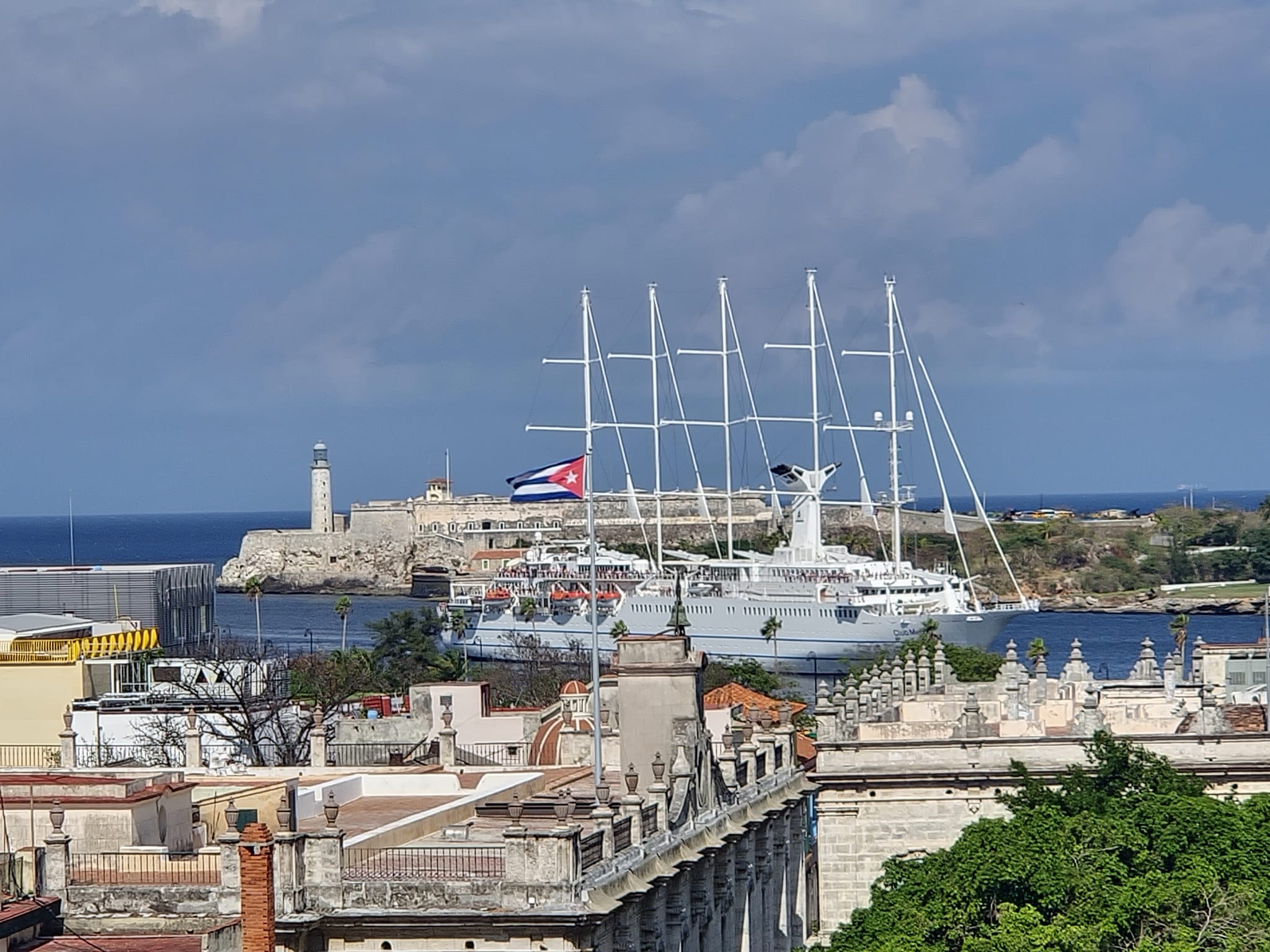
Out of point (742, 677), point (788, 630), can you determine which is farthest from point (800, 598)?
Answer: point (742, 677)

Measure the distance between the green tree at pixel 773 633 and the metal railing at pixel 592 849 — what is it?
425ft

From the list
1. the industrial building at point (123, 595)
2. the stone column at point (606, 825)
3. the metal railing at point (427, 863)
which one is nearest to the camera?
the metal railing at point (427, 863)

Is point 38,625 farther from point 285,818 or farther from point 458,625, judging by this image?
point 458,625

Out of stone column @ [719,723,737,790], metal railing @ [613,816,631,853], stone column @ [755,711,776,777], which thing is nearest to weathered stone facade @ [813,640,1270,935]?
stone column @ [755,711,776,777]

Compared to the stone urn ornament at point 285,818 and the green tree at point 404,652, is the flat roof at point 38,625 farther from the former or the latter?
the stone urn ornament at point 285,818

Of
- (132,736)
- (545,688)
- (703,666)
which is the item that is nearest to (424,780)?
(703,666)

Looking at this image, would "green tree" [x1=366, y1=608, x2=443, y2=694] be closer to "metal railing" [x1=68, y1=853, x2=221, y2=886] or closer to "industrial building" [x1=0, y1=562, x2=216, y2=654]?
"industrial building" [x1=0, y1=562, x2=216, y2=654]

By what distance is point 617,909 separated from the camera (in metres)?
26.5

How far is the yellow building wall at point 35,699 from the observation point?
54375 millimetres

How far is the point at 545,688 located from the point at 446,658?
704 inches

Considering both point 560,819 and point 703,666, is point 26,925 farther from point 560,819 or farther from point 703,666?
point 703,666

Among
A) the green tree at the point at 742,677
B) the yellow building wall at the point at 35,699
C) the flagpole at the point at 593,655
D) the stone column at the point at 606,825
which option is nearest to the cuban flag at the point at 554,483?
the flagpole at the point at 593,655

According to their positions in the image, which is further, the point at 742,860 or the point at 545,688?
the point at 545,688

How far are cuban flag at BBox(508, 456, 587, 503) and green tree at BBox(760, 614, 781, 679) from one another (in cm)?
10314
